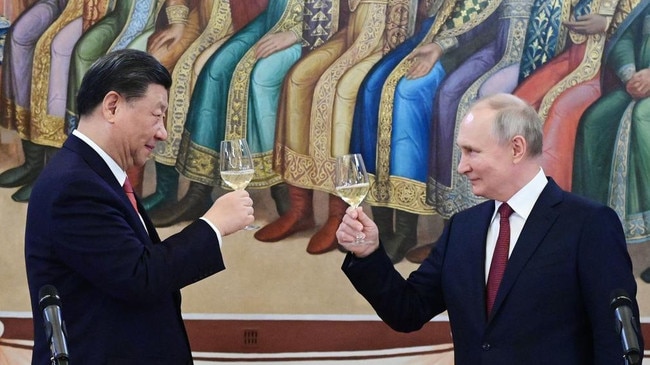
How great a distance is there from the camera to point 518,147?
3125mm

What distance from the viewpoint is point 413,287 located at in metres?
3.38

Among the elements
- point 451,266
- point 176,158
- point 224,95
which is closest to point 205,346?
point 176,158

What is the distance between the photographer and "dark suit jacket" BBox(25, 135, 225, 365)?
2.67 metres

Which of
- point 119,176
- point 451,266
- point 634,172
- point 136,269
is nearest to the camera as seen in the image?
point 136,269

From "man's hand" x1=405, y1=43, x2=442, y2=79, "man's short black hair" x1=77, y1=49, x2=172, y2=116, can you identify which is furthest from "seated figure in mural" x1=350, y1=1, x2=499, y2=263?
"man's short black hair" x1=77, y1=49, x2=172, y2=116

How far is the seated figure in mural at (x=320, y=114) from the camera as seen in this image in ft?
15.9

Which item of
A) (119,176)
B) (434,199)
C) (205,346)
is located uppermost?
(119,176)

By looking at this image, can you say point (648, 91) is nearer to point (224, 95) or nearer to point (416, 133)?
point (416, 133)

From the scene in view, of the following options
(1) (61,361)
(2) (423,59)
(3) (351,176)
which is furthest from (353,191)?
(2) (423,59)

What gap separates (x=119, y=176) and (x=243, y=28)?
2114 millimetres

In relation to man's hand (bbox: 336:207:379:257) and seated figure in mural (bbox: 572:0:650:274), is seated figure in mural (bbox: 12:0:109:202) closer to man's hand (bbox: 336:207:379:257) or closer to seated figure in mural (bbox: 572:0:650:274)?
man's hand (bbox: 336:207:379:257)

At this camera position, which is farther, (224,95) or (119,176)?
(224,95)

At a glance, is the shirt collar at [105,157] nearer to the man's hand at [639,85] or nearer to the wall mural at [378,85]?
the wall mural at [378,85]

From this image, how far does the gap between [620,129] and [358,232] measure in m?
2.17
